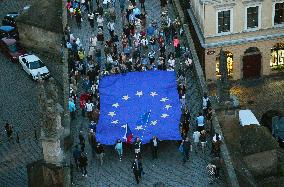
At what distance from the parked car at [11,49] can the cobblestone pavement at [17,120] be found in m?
0.44

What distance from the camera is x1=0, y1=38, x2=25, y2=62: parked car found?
54094mm

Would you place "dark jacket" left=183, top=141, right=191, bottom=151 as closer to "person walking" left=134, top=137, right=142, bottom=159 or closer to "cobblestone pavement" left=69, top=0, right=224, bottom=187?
"cobblestone pavement" left=69, top=0, right=224, bottom=187

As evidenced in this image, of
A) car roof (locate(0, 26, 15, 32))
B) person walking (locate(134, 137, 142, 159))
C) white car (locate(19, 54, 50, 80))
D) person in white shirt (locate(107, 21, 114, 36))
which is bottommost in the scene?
person walking (locate(134, 137, 142, 159))

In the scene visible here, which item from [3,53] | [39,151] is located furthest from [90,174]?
[3,53]

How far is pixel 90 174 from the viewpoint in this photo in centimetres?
3959

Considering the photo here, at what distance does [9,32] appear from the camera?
57.1 meters

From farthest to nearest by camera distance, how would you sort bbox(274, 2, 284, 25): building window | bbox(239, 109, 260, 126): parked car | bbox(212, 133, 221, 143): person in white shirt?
bbox(274, 2, 284, 25): building window → bbox(239, 109, 260, 126): parked car → bbox(212, 133, 221, 143): person in white shirt

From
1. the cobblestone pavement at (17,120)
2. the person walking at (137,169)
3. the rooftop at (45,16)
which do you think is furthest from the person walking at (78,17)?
the person walking at (137,169)

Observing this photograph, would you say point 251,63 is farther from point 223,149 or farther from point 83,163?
point 83,163

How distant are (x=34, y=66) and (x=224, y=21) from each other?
15067mm

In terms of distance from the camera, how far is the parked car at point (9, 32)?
56.8 metres

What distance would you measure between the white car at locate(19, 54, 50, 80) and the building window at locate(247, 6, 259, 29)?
53.3 ft

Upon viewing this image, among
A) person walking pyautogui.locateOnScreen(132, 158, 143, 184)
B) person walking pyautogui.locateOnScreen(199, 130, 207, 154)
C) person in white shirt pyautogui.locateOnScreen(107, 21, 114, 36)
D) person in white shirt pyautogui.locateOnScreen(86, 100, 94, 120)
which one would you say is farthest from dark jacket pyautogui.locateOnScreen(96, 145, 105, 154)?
person in white shirt pyautogui.locateOnScreen(107, 21, 114, 36)

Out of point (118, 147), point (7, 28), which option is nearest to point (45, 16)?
point (7, 28)
